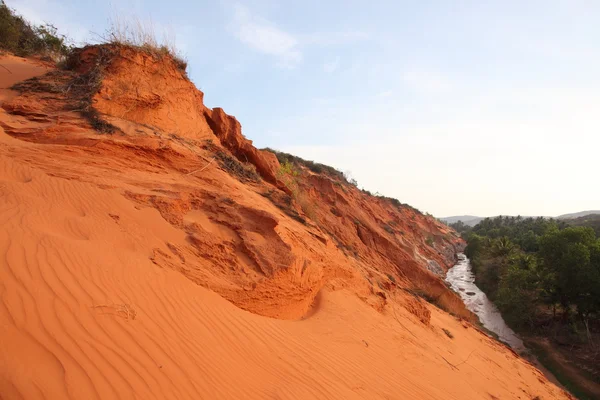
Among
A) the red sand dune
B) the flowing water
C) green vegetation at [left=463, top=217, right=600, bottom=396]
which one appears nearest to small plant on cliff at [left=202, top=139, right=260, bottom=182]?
the red sand dune

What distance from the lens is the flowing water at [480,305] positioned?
16.5 metres

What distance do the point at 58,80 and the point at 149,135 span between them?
3.13 metres

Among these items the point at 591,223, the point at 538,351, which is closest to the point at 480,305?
the point at 538,351

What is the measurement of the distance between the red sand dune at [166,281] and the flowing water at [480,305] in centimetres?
790

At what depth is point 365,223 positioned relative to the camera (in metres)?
18.9

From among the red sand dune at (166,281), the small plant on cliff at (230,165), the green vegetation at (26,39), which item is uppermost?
the green vegetation at (26,39)

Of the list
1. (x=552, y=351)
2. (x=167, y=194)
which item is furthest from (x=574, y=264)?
(x=167, y=194)

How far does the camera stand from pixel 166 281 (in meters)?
3.59

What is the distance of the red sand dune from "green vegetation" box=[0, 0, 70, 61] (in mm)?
3593

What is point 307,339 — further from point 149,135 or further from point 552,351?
point 552,351

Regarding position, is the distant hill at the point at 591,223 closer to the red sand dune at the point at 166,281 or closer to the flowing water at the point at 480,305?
the flowing water at the point at 480,305

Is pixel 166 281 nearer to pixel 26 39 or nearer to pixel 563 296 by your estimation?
pixel 26 39

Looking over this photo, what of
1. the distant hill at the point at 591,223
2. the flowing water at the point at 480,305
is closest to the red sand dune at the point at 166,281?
the flowing water at the point at 480,305

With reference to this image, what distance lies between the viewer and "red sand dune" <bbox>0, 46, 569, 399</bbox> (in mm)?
2404
